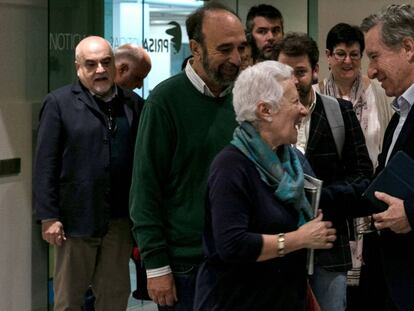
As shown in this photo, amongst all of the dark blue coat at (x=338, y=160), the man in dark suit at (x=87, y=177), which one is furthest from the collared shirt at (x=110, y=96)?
the dark blue coat at (x=338, y=160)

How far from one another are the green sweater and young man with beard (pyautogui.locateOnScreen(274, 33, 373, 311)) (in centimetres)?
56

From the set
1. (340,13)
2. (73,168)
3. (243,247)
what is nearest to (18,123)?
(73,168)

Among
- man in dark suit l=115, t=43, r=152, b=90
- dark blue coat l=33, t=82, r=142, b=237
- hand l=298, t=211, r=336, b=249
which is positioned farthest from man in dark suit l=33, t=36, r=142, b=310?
hand l=298, t=211, r=336, b=249

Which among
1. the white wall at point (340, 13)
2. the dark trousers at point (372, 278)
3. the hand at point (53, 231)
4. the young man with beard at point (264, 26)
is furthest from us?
the white wall at point (340, 13)

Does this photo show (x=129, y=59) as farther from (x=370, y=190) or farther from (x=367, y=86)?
(x=370, y=190)

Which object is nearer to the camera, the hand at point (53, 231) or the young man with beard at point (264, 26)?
the hand at point (53, 231)

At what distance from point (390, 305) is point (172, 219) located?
846 millimetres

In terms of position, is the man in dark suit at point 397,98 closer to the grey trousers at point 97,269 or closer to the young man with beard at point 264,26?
the young man with beard at point 264,26

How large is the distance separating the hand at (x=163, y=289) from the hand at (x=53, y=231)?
151 cm

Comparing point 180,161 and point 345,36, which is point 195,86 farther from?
point 345,36

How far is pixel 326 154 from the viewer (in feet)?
11.9

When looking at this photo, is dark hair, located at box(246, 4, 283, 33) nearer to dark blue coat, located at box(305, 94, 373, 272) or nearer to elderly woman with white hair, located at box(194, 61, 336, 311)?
dark blue coat, located at box(305, 94, 373, 272)

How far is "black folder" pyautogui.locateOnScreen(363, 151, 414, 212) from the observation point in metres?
2.86

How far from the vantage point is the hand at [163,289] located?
3156 millimetres
